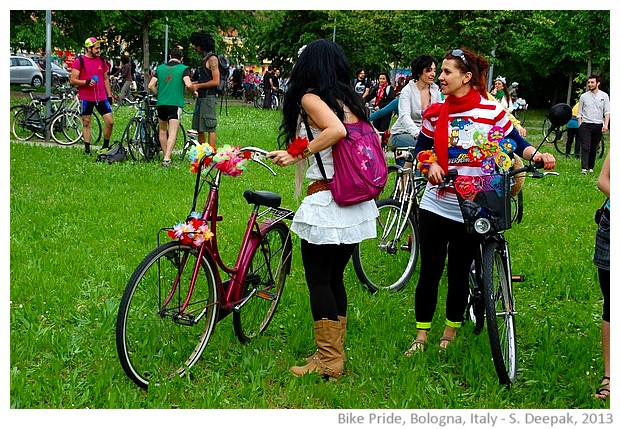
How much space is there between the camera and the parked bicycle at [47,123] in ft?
46.2

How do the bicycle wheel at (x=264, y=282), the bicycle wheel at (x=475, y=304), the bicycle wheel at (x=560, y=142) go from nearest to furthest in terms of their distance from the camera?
1. the bicycle wheel at (x=264, y=282)
2. the bicycle wheel at (x=475, y=304)
3. the bicycle wheel at (x=560, y=142)

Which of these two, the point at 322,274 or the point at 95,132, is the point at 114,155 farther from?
the point at 322,274

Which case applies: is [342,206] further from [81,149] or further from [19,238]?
[81,149]

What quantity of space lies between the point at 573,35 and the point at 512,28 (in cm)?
792

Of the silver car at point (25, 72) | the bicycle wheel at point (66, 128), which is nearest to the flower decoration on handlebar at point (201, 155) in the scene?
the bicycle wheel at point (66, 128)

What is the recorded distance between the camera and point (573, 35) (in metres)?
30.7

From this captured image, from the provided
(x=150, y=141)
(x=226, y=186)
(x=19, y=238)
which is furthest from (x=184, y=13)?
(x=19, y=238)

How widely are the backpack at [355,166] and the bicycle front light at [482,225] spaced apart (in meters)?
0.59

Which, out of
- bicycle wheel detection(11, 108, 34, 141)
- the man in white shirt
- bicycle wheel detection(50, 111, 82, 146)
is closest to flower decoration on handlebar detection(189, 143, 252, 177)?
bicycle wheel detection(50, 111, 82, 146)

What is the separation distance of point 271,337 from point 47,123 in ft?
34.0

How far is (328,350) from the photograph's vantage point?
14.3ft

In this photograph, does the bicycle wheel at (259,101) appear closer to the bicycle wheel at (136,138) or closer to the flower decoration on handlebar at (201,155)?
the bicycle wheel at (136,138)

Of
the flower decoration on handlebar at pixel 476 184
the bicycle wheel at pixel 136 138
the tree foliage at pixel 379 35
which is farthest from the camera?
the tree foliage at pixel 379 35

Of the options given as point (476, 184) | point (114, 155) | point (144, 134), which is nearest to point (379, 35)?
point (144, 134)
